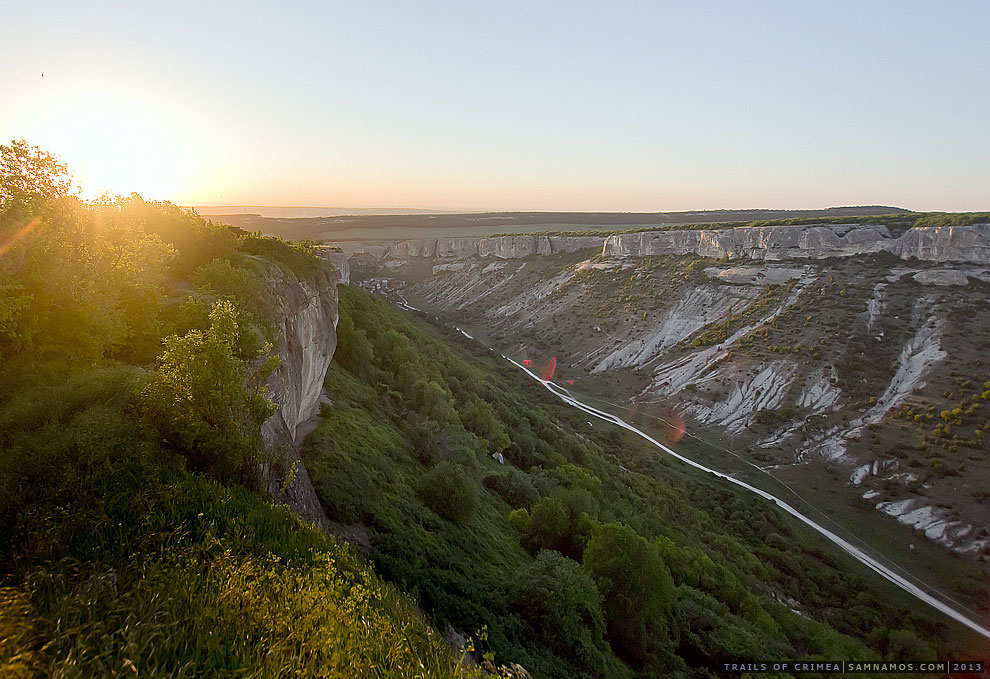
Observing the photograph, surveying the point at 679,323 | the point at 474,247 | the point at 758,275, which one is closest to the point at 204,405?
the point at 679,323

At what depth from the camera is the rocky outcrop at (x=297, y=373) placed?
27.8 feet

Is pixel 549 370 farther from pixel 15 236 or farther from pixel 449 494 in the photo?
pixel 15 236

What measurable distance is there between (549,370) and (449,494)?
44.4 meters

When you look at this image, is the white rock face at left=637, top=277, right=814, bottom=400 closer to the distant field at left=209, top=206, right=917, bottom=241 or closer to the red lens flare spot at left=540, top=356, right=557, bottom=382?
the red lens flare spot at left=540, top=356, right=557, bottom=382

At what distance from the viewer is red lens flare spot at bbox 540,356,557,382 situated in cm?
5497

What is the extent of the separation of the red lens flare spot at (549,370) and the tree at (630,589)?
1595 inches

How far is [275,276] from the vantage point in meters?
15.7

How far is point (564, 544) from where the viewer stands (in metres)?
15.7

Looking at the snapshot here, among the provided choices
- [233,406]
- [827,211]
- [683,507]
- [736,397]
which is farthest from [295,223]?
[827,211]

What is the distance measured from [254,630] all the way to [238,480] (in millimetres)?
3348

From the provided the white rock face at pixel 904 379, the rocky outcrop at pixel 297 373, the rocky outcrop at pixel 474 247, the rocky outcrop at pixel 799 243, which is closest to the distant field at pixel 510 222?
the rocky outcrop at pixel 474 247

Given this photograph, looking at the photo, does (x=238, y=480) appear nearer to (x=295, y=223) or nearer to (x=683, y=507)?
(x=683, y=507)

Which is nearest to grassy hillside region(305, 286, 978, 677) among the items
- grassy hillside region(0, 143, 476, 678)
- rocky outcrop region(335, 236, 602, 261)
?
grassy hillside region(0, 143, 476, 678)

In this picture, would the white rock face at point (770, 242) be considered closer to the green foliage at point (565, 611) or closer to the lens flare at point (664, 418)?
the lens flare at point (664, 418)
